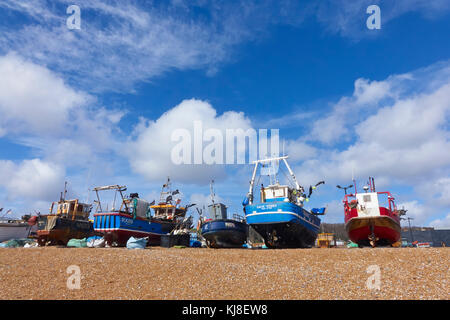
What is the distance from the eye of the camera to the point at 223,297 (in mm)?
7707

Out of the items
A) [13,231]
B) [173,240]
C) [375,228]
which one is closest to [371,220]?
[375,228]

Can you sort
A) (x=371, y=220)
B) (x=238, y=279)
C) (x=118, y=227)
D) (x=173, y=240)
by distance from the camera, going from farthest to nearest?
(x=173, y=240)
(x=118, y=227)
(x=371, y=220)
(x=238, y=279)

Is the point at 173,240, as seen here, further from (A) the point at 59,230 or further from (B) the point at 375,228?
(B) the point at 375,228

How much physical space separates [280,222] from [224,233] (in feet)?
18.8

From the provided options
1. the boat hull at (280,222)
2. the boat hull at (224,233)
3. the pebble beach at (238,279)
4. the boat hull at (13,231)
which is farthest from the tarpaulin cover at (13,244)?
the boat hull at (280,222)

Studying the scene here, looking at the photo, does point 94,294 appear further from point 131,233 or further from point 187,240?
point 187,240

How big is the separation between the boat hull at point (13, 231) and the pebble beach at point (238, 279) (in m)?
42.4

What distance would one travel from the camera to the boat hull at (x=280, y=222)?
835 inches

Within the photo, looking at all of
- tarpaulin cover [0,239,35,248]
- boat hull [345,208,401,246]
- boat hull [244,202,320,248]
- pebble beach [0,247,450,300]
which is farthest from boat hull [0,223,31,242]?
boat hull [345,208,401,246]

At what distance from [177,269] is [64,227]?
19.6 metres

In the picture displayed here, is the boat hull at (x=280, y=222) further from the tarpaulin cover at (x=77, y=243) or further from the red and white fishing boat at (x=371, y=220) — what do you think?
the tarpaulin cover at (x=77, y=243)

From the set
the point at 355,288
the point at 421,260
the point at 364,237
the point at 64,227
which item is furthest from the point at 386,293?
the point at 64,227

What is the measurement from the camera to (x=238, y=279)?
9211 millimetres
